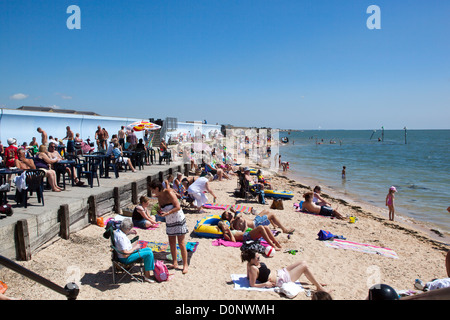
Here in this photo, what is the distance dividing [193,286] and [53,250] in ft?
9.18

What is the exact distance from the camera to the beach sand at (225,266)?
4535mm

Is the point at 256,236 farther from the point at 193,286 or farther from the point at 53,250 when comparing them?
the point at 53,250

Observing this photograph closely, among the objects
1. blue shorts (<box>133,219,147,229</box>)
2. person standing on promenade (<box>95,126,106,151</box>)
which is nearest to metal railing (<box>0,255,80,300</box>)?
blue shorts (<box>133,219,147,229</box>)

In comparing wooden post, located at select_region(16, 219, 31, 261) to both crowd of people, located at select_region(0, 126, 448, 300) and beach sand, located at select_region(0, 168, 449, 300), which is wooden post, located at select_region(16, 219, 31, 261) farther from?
crowd of people, located at select_region(0, 126, 448, 300)

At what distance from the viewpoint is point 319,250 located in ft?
22.1

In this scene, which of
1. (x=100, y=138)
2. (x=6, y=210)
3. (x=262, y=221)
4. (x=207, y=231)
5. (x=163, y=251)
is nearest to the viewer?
(x=6, y=210)

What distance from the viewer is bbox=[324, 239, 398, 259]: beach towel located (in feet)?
22.6

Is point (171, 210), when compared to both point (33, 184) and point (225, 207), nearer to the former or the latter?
point (33, 184)

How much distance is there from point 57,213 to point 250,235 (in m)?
3.98

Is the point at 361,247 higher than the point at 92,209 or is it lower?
lower

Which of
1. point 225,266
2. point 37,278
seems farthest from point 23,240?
point 225,266

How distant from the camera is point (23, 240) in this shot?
490 centimetres

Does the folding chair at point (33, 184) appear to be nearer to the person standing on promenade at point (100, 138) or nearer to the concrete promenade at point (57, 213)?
the concrete promenade at point (57, 213)
